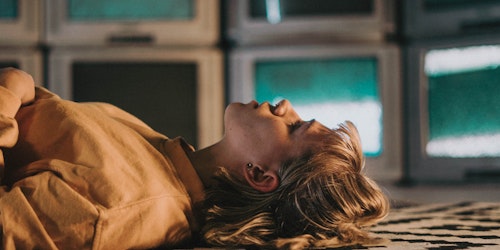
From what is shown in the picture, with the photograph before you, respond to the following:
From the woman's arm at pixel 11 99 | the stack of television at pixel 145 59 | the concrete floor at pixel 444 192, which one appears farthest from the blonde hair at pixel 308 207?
the stack of television at pixel 145 59

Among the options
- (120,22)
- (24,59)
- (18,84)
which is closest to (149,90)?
(120,22)

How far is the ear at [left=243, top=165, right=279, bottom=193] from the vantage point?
3.46ft

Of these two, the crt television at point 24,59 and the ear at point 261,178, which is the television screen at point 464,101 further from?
the ear at point 261,178

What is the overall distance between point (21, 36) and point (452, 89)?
4.68ft

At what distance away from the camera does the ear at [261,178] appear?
1.06 m

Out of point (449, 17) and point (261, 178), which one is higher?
point (449, 17)

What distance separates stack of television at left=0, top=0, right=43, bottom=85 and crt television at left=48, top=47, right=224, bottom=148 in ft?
0.18

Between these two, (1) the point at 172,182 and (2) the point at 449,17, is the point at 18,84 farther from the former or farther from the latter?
(2) the point at 449,17

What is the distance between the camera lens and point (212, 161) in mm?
1112

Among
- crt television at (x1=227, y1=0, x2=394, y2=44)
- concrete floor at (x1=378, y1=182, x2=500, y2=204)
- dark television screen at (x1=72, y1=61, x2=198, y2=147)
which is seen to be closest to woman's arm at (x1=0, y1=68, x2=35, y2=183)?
concrete floor at (x1=378, y1=182, x2=500, y2=204)

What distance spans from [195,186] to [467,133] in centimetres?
154

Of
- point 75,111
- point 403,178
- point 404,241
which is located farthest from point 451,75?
point 75,111

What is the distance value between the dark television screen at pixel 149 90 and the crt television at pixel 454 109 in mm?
743

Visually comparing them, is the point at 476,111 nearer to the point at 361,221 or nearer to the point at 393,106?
the point at 393,106
